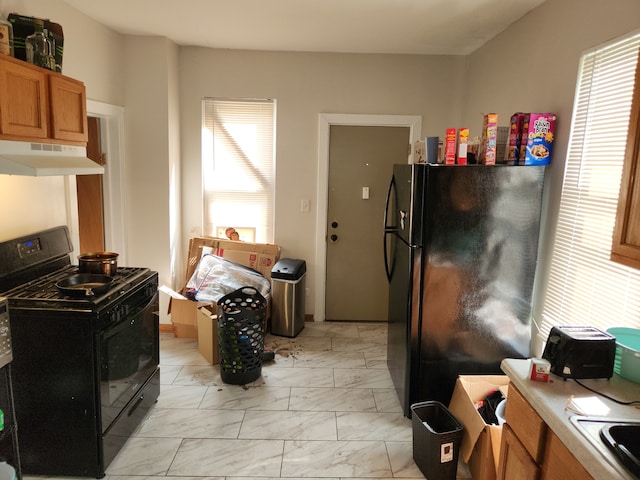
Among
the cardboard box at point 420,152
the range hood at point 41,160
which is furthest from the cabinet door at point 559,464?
the range hood at point 41,160

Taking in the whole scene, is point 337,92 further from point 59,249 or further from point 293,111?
point 59,249

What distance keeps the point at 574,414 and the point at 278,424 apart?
1.85 meters

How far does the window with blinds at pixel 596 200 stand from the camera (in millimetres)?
2006

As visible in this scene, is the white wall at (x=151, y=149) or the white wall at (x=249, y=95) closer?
the white wall at (x=249, y=95)

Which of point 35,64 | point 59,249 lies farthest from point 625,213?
point 59,249

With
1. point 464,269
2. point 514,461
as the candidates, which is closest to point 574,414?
point 514,461

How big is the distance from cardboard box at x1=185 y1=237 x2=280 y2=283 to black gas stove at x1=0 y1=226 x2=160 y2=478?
178 centimetres

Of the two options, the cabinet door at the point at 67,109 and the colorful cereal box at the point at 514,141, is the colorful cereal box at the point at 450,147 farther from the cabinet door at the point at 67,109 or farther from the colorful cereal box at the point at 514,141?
the cabinet door at the point at 67,109

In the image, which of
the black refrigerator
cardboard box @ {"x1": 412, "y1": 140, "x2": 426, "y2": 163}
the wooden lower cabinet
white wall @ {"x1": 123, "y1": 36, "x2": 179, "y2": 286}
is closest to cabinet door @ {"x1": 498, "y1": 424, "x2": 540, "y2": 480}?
the wooden lower cabinet

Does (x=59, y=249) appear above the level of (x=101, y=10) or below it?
below

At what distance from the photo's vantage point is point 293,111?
14.1 ft

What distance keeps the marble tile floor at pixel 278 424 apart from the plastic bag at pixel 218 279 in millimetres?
499

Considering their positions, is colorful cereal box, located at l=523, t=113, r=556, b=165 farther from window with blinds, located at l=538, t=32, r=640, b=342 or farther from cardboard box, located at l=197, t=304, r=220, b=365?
cardboard box, located at l=197, t=304, r=220, b=365

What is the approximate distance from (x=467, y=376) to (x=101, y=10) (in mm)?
3418
